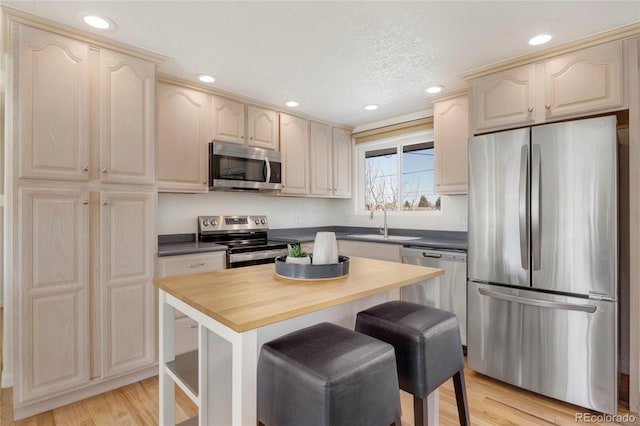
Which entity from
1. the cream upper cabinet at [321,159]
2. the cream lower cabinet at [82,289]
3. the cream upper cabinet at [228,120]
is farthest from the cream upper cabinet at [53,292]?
the cream upper cabinet at [321,159]

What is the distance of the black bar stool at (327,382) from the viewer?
1.04 metres

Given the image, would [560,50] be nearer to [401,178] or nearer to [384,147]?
[401,178]

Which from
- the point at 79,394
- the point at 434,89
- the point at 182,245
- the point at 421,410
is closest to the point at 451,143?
the point at 434,89

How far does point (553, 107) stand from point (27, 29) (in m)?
3.36

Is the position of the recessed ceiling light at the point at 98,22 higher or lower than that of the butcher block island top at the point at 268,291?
higher

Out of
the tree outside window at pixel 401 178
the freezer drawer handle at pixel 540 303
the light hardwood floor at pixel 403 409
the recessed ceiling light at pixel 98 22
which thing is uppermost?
the recessed ceiling light at pixel 98 22

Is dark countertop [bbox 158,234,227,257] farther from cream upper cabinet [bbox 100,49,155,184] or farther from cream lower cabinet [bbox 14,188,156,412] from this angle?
cream upper cabinet [bbox 100,49,155,184]

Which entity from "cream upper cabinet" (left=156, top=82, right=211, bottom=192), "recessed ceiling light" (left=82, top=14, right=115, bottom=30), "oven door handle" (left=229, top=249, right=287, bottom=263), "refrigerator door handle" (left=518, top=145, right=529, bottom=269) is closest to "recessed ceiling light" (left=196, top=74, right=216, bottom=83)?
"cream upper cabinet" (left=156, top=82, right=211, bottom=192)

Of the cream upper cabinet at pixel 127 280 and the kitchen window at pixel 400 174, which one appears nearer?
the cream upper cabinet at pixel 127 280

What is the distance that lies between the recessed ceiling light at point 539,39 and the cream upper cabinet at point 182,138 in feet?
8.40

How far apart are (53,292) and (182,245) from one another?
1041mm

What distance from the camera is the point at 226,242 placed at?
3.31 metres

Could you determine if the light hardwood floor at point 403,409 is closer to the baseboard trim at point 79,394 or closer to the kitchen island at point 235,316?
the baseboard trim at point 79,394

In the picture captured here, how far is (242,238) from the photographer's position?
11.6 ft
